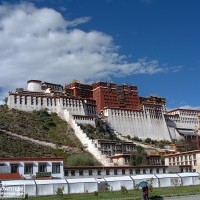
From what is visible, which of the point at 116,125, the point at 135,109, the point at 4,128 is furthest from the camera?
the point at 135,109

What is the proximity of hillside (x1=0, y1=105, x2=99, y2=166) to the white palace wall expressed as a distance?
65.2 feet

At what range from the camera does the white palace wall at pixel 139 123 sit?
123 metres

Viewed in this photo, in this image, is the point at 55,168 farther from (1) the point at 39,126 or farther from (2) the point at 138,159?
(1) the point at 39,126

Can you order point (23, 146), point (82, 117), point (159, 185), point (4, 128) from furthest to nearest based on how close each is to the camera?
point (82, 117), point (4, 128), point (23, 146), point (159, 185)

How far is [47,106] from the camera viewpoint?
114062 millimetres

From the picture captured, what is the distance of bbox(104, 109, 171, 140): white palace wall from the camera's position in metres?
123

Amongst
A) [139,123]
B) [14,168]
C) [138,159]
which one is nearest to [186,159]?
[138,159]

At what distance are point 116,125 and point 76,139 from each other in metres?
26.0

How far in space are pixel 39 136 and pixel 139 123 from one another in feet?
136

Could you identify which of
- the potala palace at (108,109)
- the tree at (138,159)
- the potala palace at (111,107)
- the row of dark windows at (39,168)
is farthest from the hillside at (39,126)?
the row of dark windows at (39,168)

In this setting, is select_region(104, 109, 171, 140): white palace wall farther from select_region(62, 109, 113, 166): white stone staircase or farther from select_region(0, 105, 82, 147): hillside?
select_region(0, 105, 82, 147): hillside

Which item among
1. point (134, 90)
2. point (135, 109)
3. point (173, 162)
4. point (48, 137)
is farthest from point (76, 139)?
point (134, 90)

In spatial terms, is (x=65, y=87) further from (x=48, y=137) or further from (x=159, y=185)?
(x=159, y=185)

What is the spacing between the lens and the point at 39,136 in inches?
3738
